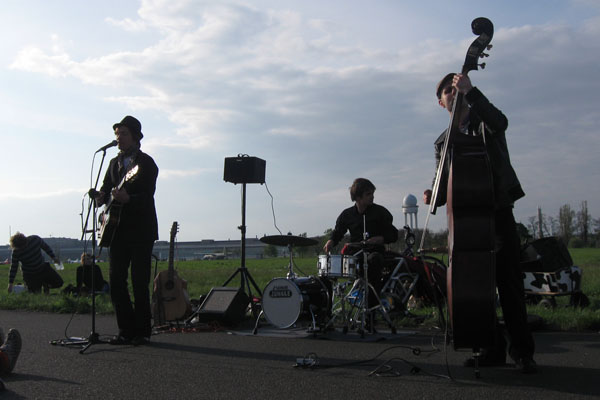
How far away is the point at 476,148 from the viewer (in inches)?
155

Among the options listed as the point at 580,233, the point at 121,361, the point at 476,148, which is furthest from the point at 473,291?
the point at 580,233

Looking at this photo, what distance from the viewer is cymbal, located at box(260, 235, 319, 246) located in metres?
7.43

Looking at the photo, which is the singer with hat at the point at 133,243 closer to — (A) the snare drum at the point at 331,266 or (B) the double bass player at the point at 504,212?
(A) the snare drum at the point at 331,266

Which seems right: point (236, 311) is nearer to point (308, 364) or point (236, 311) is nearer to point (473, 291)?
point (308, 364)

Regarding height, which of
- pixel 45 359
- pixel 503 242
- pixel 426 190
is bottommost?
pixel 45 359

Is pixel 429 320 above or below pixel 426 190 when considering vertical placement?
below

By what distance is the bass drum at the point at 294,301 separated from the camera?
23.5 feet

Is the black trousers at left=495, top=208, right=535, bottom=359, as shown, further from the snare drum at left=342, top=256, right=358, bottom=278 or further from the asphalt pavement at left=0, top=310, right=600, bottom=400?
the snare drum at left=342, top=256, right=358, bottom=278

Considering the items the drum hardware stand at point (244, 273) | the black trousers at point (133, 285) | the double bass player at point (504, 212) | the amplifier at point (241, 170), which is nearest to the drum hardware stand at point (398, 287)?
the drum hardware stand at point (244, 273)

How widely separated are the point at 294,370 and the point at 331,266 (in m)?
2.26

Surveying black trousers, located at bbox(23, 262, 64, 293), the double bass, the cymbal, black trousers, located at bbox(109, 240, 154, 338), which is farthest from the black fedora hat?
black trousers, located at bbox(23, 262, 64, 293)

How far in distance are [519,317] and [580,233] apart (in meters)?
79.8

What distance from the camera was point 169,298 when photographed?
8117 mm

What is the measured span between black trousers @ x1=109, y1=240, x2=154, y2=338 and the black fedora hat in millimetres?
1219
